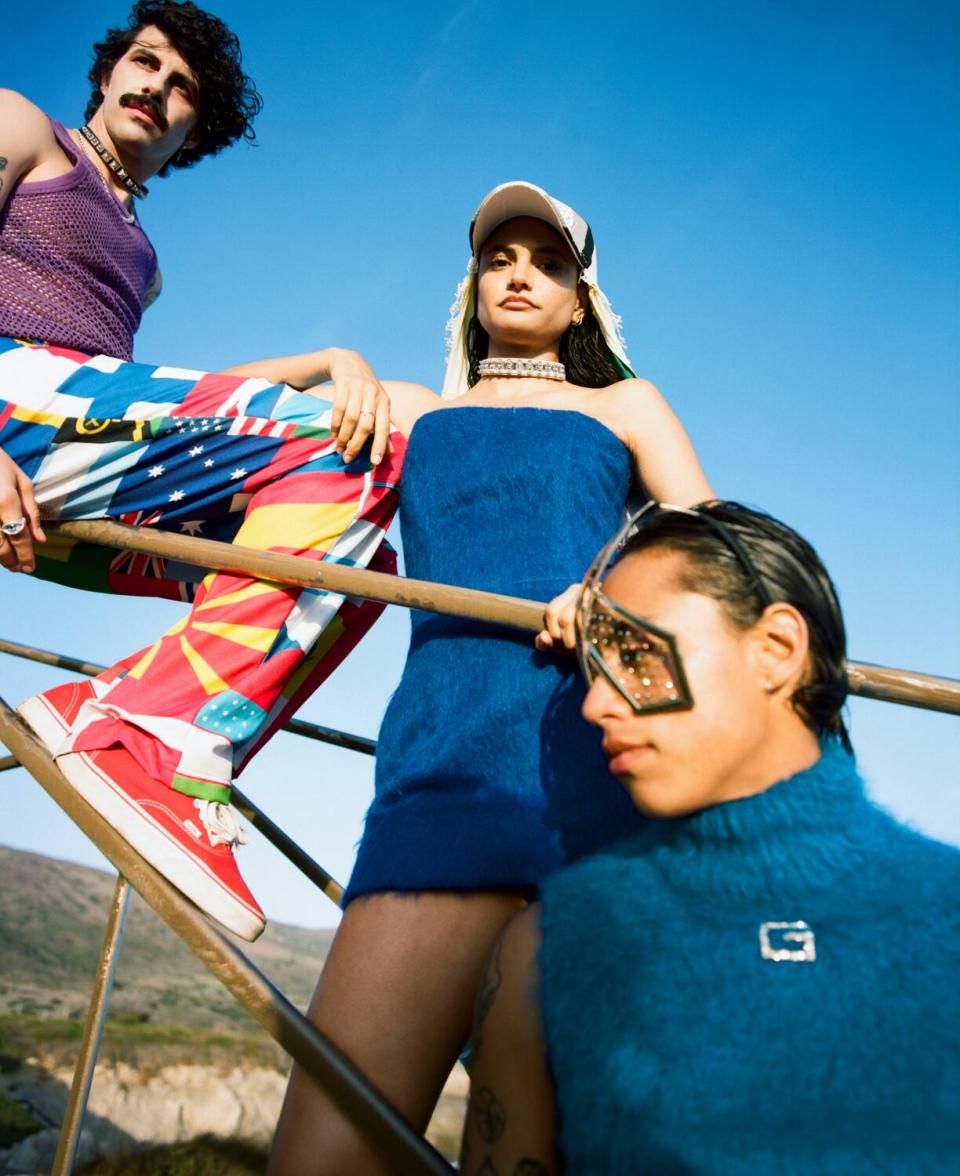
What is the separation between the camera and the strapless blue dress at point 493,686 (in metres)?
1.55

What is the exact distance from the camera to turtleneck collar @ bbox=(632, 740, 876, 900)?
1.10 meters

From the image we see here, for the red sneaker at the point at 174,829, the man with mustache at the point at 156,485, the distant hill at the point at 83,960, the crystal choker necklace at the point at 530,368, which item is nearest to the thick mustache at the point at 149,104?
the man with mustache at the point at 156,485

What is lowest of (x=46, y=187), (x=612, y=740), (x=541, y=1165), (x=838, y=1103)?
(x=541, y=1165)

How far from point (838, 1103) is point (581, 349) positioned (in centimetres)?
180

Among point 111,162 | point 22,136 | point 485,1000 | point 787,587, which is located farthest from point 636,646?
point 111,162

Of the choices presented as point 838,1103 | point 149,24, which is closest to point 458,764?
point 838,1103

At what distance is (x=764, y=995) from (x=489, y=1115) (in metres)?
0.35

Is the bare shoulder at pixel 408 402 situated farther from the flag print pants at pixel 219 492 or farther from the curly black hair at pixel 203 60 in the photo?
the curly black hair at pixel 203 60

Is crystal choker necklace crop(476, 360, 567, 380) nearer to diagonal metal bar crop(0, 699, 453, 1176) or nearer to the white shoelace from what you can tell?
the white shoelace

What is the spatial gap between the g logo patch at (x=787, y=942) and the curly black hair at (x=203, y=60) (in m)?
2.56

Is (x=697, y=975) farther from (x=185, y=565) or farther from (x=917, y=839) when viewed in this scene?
(x=185, y=565)

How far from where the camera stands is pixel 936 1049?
0.95 metres

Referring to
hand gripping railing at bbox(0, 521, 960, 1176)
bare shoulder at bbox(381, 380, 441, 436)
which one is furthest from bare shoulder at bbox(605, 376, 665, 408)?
hand gripping railing at bbox(0, 521, 960, 1176)

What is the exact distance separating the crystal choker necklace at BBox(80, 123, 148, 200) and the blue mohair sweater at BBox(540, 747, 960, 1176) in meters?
2.08
